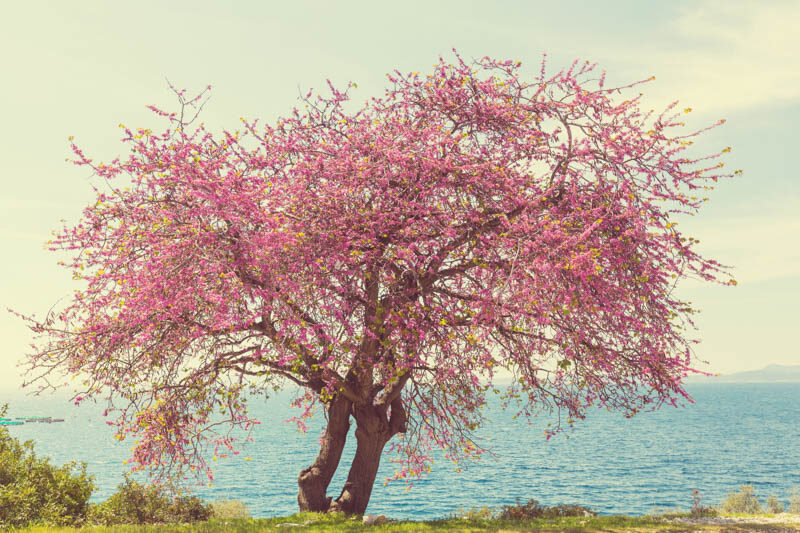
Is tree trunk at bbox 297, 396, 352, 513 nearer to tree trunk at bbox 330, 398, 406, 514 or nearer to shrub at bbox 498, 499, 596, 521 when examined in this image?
tree trunk at bbox 330, 398, 406, 514

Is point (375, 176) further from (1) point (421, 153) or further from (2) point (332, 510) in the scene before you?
(2) point (332, 510)

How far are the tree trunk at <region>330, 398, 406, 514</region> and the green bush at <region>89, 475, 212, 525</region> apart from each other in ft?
16.2

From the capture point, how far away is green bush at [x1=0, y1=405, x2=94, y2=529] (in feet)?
47.1

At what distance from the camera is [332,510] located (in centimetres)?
1658

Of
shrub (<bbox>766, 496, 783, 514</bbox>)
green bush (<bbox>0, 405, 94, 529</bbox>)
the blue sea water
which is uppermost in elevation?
green bush (<bbox>0, 405, 94, 529</bbox>)

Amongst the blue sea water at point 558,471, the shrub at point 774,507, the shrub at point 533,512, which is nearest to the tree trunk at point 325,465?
the shrub at point 533,512

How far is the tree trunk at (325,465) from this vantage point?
56.1ft

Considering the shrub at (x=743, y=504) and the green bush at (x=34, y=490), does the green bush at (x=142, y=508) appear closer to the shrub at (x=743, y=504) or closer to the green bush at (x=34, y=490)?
the green bush at (x=34, y=490)

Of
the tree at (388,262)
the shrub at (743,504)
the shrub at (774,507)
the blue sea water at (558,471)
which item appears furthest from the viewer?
the blue sea water at (558,471)

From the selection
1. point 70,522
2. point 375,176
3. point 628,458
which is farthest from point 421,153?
point 628,458

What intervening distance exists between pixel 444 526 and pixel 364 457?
3.01 meters

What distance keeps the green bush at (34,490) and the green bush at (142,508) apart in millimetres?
627

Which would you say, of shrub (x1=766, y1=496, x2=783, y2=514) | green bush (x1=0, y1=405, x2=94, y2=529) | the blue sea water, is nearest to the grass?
green bush (x1=0, y1=405, x2=94, y2=529)

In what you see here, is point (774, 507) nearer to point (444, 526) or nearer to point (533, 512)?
point (533, 512)
